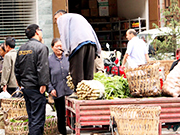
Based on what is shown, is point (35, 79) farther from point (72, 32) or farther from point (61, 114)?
point (61, 114)

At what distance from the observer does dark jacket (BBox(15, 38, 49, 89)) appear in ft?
18.4

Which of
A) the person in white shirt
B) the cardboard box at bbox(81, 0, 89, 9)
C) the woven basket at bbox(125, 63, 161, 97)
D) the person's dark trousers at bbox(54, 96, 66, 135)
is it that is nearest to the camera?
the woven basket at bbox(125, 63, 161, 97)

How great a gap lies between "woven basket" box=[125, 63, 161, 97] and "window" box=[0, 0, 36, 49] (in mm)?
Result: 7793

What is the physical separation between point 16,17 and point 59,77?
652 centimetres

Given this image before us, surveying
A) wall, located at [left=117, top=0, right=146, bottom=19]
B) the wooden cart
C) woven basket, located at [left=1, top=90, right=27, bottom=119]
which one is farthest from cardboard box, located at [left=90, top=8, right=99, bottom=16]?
the wooden cart

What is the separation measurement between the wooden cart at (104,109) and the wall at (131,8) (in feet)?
42.8

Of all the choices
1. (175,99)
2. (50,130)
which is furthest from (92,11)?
(175,99)

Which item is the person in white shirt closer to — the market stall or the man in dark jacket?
the market stall

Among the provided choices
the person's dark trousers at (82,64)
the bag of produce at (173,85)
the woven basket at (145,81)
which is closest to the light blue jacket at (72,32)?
the person's dark trousers at (82,64)

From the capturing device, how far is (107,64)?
1157 cm

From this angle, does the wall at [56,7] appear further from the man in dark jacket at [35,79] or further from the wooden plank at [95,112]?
the wooden plank at [95,112]

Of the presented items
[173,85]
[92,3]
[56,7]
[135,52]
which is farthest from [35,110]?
[92,3]

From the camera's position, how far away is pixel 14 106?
700 cm

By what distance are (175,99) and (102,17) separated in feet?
52.3
